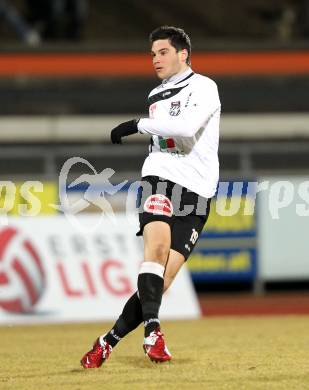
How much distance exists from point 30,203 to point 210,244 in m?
2.60

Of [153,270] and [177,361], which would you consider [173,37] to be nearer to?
[153,270]

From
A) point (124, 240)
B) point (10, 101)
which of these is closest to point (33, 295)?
point (124, 240)

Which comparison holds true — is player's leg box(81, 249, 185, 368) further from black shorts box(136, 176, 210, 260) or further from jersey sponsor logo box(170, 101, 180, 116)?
jersey sponsor logo box(170, 101, 180, 116)

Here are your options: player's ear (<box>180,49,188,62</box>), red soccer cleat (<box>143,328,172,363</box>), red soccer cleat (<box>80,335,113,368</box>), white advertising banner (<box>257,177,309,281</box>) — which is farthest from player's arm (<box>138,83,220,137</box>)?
white advertising banner (<box>257,177,309,281</box>)

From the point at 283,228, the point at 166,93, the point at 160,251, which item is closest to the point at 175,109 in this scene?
the point at 166,93

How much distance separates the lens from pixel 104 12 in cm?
2667

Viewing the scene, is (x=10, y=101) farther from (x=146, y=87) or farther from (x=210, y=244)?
(x=210, y=244)

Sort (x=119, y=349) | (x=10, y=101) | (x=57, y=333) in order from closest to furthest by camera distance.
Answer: (x=119, y=349), (x=57, y=333), (x=10, y=101)

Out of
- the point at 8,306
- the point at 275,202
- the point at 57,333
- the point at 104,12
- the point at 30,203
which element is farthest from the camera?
the point at 104,12

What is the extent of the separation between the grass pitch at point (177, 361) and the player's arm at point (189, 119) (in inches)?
57.5

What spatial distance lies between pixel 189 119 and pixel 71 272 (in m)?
6.65

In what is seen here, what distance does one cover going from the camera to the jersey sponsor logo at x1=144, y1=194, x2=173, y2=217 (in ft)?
23.4

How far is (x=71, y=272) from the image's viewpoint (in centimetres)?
1341

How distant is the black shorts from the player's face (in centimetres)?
69
